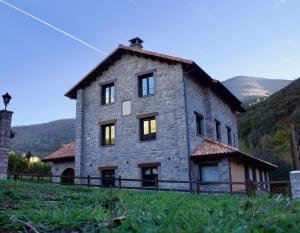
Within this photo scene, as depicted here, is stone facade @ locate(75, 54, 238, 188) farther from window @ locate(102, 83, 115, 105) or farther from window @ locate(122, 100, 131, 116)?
window @ locate(102, 83, 115, 105)

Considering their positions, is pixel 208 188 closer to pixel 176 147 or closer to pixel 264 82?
pixel 176 147

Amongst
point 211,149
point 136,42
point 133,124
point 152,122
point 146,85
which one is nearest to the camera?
point 211,149

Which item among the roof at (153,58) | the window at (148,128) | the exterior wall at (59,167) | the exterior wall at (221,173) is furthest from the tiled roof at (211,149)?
the exterior wall at (59,167)

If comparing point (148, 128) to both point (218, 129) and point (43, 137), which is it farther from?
point (43, 137)

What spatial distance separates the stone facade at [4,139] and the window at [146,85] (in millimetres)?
8558

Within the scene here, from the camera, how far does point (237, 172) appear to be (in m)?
19.2

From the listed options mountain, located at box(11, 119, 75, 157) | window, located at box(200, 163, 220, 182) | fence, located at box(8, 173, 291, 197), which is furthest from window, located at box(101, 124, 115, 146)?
mountain, located at box(11, 119, 75, 157)

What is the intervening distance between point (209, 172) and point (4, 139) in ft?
37.2

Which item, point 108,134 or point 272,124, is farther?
point 272,124

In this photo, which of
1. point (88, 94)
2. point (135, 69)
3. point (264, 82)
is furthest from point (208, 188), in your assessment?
point (264, 82)

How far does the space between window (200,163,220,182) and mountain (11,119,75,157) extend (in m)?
53.3

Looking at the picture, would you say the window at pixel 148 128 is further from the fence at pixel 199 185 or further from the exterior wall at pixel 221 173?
the exterior wall at pixel 221 173

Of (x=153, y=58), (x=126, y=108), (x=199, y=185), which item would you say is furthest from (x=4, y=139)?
(x=153, y=58)

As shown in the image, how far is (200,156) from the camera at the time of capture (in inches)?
715
